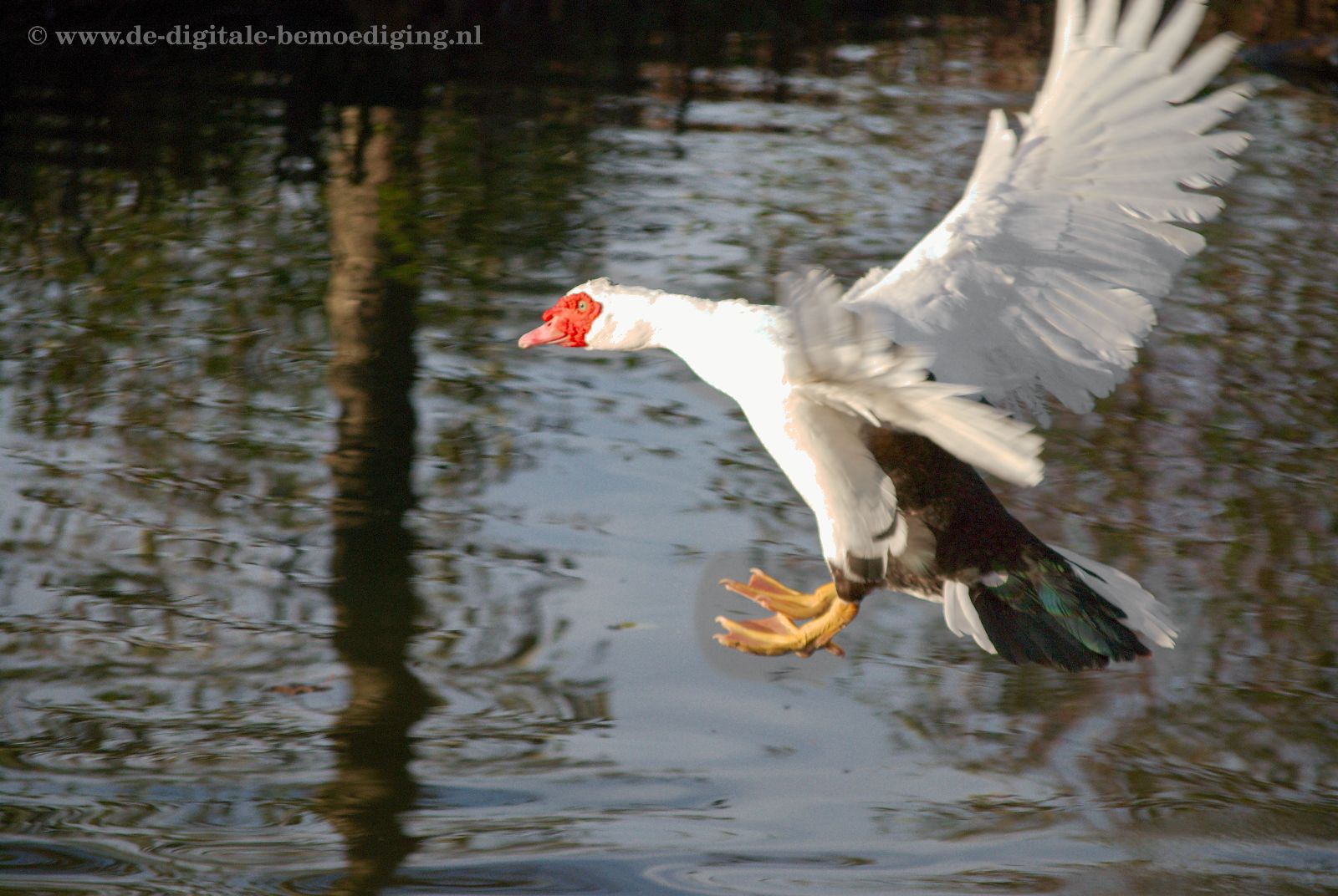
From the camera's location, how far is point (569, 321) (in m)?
3.01

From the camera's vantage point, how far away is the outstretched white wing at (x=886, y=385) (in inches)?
77.9

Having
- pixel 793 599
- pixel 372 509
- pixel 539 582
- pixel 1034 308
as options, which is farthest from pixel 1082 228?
pixel 372 509

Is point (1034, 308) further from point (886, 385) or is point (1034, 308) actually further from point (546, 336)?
point (546, 336)

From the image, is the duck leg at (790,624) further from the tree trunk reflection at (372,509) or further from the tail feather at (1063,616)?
the tree trunk reflection at (372,509)

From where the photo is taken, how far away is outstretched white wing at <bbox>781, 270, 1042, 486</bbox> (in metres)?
1.98

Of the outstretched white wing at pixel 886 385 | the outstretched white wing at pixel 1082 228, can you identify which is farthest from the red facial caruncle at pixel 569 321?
the outstretched white wing at pixel 886 385

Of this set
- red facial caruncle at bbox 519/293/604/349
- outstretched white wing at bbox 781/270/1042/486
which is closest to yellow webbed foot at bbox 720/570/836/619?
red facial caruncle at bbox 519/293/604/349

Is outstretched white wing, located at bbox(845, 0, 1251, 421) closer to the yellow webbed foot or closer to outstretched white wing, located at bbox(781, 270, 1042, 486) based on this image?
the yellow webbed foot

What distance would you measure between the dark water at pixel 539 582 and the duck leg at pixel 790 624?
57 centimetres

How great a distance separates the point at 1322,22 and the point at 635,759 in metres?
13.0

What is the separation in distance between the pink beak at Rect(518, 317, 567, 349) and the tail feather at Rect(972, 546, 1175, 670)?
1.00 m

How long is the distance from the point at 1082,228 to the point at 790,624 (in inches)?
38.7

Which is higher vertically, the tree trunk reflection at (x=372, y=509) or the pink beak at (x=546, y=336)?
the pink beak at (x=546, y=336)

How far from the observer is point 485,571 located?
4.31 m
